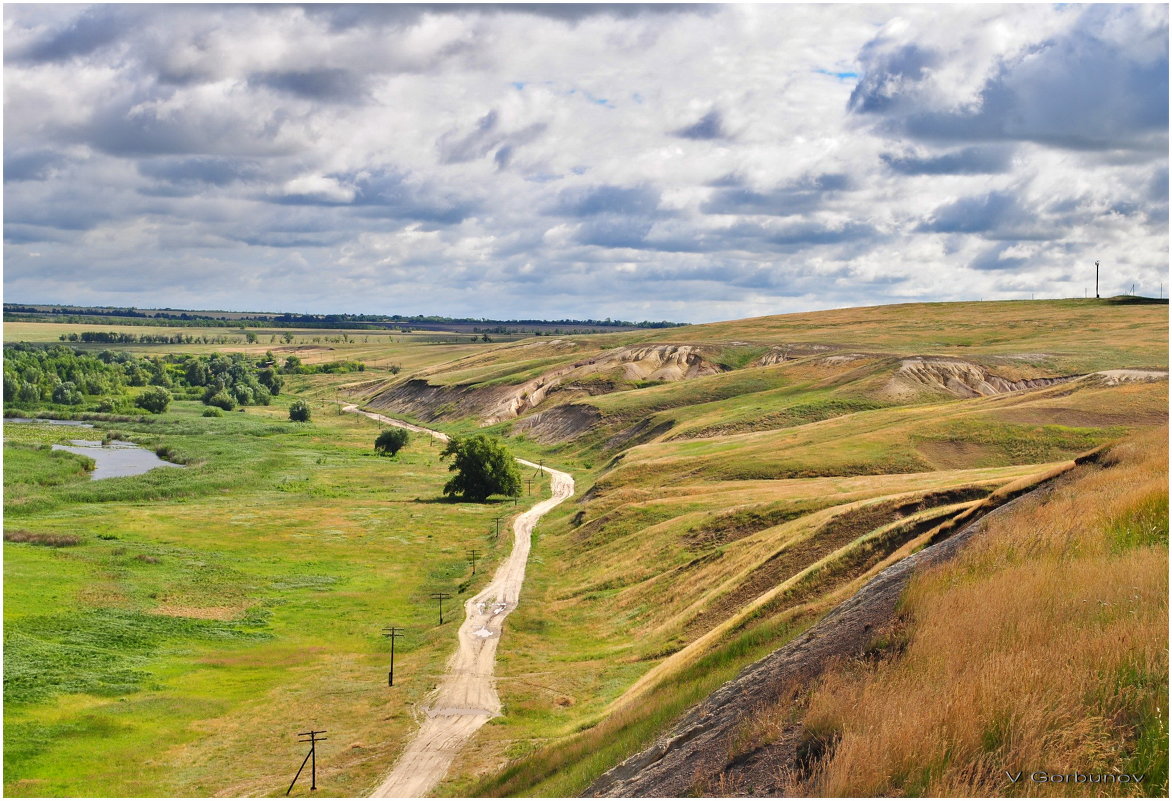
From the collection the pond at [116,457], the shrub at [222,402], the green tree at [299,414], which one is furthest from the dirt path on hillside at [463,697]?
the shrub at [222,402]

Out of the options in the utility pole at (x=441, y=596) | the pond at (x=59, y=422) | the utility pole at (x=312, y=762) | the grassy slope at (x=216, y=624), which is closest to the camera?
the utility pole at (x=312, y=762)

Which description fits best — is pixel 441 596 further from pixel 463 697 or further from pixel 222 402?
pixel 222 402

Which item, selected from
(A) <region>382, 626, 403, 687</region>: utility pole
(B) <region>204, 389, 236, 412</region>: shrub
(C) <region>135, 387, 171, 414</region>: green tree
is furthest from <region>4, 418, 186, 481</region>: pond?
(A) <region>382, 626, 403, 687</region>: utility pole

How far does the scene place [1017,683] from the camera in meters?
13.1

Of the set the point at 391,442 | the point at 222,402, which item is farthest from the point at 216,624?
the point at 222,402

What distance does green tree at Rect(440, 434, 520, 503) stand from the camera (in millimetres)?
103812

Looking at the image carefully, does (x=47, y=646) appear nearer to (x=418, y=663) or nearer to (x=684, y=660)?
(x=418, y=663)

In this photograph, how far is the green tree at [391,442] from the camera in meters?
138

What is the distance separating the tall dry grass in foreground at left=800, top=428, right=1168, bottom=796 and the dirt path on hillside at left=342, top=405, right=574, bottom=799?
23.6 meters

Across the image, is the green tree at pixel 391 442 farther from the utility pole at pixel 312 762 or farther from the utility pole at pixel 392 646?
the utility pole at pixel 312 762

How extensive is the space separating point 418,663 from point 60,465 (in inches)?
3200

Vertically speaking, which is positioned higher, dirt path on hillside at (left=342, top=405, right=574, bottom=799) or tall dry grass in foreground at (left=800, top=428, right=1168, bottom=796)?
tall dry grass in foreground at (left=800, top=428, right=1168, bottom=796)

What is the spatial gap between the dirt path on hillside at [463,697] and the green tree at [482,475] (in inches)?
1296

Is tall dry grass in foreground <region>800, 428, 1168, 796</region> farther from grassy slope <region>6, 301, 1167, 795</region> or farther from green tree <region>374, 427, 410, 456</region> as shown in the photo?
green tree <region>374, 427, 410, 456</region>
